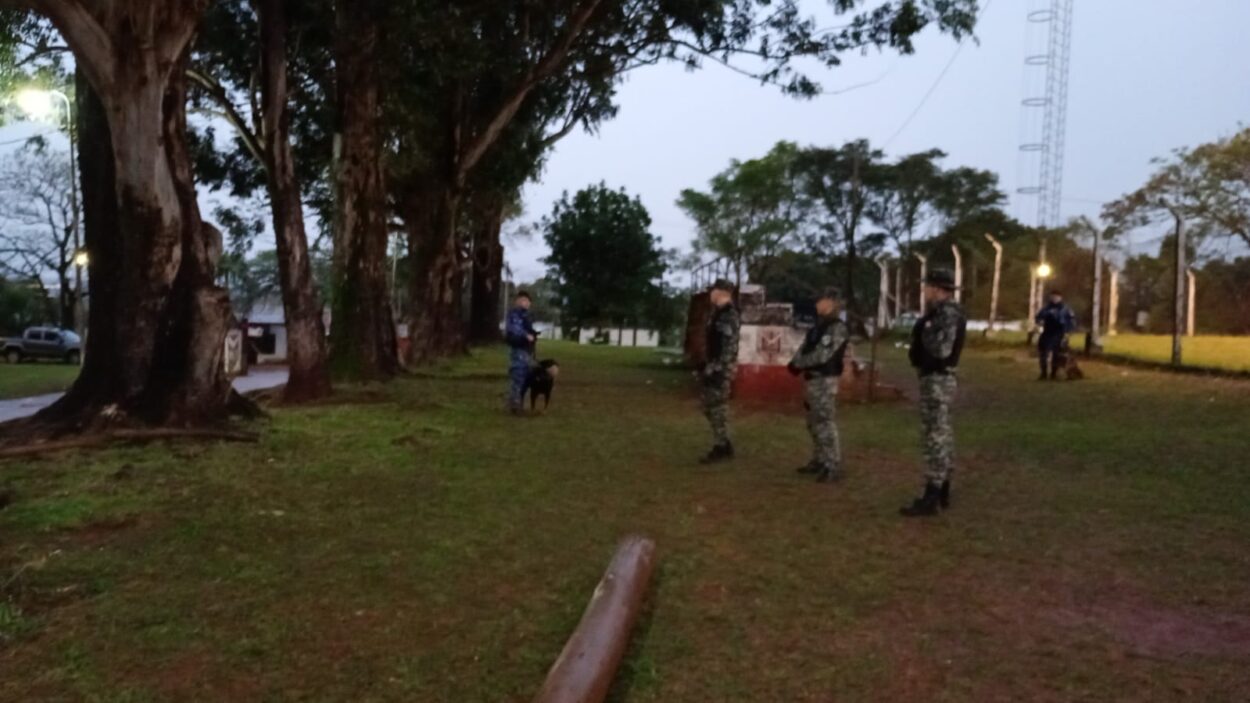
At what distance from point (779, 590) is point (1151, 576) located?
2.25 m

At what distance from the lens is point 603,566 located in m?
7.23

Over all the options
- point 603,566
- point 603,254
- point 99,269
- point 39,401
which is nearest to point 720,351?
point 603,566

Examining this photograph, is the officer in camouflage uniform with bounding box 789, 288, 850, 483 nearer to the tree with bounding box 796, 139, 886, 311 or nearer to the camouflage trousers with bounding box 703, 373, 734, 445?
the camouflage trousers with bounding box 703, 373, 734, 445

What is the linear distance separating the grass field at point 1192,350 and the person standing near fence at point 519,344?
11.6 metres

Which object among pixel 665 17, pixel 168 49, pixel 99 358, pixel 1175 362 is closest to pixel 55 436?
pixel 99 358

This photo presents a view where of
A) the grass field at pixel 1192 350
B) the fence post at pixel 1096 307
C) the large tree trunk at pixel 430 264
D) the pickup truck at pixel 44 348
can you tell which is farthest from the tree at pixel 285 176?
the pickup truck at pixel 44 348

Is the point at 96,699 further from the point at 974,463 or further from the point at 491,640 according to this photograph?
the point at 974,463

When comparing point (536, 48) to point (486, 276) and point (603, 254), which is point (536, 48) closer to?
point (486, 276)

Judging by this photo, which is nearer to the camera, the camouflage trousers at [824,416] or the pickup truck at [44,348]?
the camouflage trousers at [824,416]

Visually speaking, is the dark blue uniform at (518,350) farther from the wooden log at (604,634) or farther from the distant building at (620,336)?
the distant building at (620,336)

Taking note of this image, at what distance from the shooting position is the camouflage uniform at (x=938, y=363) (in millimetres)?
8703

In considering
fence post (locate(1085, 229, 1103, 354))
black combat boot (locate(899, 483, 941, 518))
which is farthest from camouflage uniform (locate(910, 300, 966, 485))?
fence post (locate(1085, 229, 1103, 354))

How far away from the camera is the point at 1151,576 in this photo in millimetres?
7125

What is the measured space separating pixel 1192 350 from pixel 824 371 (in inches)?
597
